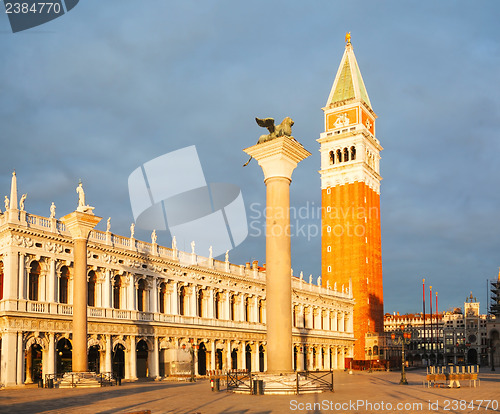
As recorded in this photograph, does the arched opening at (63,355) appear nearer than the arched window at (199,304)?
Yes

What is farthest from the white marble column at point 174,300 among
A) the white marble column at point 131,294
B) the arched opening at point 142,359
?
the white marble column at point 131,294

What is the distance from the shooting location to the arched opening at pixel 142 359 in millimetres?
49312

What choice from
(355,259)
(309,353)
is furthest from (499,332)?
(309,353)

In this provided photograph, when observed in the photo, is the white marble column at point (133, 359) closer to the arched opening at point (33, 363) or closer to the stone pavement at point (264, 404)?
the arched opening at point (33, 363)

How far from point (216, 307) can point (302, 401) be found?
3823 centimetres

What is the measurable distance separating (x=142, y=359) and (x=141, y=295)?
524 centimetres

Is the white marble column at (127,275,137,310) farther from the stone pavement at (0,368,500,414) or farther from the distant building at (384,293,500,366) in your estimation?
the distant building at (384,293,500,366)

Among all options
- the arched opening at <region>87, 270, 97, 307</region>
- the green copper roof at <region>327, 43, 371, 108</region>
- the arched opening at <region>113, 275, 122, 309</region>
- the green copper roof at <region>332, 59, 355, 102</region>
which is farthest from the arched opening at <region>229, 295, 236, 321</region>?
the green copper roof at <region>332, 59, 355, 102</region>

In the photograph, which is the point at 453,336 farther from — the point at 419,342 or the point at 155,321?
the point at 155,321

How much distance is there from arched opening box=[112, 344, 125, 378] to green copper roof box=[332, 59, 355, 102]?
67533 millimetres

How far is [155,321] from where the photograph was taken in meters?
50.1

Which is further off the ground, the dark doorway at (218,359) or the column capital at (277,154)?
the column capital at (277,154)

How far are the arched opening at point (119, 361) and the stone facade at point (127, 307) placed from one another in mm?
79

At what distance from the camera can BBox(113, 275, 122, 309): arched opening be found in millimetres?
47531
